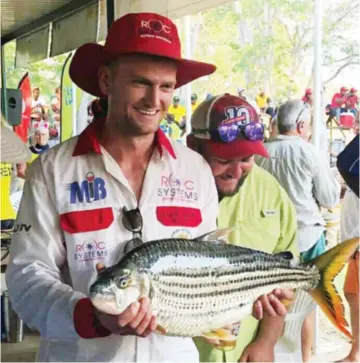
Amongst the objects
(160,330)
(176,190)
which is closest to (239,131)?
(176,190)

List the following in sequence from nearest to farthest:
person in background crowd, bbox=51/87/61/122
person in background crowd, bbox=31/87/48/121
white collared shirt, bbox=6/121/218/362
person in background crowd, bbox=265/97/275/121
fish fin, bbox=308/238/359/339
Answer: white collared shirt, bbox=6/121/218/362, fish fin, bbox=308/238/359/339, person in background crowd, bbox=265/97/275/121, person in background crowd, bbox=51/87/61/122, person in background crowd, bbox=31/87/48/121

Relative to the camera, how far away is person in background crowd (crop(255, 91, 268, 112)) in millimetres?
1493

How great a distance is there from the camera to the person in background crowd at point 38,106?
319 centimetres

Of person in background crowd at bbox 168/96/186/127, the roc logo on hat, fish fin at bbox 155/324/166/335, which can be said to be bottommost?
fish fin at bbox 155/324/166/335

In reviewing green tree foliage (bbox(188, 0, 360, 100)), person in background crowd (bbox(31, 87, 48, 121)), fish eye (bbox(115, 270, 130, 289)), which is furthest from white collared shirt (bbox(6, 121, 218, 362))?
person in background crowd (bbox(31, 87, 48, 121))

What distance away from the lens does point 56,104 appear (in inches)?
120

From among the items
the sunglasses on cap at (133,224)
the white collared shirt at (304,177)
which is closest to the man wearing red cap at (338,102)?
the white collared shirt at (304,177)

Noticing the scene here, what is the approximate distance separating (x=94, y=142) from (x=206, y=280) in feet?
1.00

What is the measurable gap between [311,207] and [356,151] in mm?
205

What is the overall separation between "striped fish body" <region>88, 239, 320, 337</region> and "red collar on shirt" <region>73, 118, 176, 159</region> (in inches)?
7.2

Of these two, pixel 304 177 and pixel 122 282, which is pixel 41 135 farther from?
pixel 122 282

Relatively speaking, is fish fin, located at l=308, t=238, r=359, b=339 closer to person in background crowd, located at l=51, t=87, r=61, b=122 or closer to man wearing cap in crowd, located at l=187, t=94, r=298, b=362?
man wearing cap in crowd, located at l=187, t=94, r=298, b=362

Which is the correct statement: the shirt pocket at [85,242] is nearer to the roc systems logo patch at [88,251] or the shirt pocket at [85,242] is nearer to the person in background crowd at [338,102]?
the roc systems logo patch at [88,251]

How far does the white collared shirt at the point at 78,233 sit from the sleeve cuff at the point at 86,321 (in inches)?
0.5
